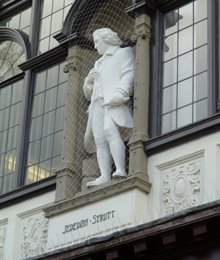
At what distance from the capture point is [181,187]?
54.6 feet

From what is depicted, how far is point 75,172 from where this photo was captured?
18.6 metres

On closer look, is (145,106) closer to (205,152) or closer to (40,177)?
(205,152)

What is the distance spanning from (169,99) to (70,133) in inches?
83.8

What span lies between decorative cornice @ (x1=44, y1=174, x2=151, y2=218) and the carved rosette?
369 mm

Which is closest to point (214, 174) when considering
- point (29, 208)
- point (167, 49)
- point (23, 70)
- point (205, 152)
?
point (205, 152)

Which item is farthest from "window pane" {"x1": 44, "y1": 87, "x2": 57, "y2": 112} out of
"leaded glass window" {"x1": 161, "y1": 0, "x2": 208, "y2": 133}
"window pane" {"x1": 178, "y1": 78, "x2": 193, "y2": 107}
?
"window pane" {"x1": 178, "y1": 78, "x2": 193, "y2": 107}

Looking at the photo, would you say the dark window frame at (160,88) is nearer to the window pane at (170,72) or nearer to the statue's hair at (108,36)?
the window pane at (170,72)

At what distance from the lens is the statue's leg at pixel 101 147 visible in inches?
703

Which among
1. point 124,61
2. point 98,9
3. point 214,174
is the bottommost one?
point 214,174

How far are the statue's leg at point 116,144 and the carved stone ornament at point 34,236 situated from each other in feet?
6.57

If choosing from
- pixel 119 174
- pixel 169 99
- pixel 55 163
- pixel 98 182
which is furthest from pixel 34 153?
pixel 169 99

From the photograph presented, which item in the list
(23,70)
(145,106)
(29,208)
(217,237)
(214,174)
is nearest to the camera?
(217,237)

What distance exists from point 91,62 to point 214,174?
4365mm

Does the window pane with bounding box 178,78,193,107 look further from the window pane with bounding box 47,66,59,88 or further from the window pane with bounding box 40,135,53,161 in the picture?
the window pane with bounding box 47,66,59,88
